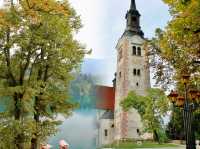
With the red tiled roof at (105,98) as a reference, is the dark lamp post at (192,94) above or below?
below

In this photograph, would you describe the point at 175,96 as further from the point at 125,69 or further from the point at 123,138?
the point at 125,69

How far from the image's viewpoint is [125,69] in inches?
2606

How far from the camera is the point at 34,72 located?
19.1 metres

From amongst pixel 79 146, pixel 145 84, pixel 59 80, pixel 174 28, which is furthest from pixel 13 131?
pixel 145 84

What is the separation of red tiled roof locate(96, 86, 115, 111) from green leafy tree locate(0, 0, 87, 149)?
5072cm

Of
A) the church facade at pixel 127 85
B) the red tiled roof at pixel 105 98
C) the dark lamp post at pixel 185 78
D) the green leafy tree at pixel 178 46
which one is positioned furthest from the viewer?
the red tiled roof at pixel 105 98

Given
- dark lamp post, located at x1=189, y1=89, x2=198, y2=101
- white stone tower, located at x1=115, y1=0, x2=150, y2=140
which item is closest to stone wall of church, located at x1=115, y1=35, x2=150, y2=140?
white stone tower, located at x1=115, y1=0, x2=150, y2=140

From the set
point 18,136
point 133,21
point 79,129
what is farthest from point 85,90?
point 18,136

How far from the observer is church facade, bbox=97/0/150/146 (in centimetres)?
6188

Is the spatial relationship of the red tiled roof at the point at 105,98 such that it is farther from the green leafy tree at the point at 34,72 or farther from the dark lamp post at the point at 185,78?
the dark lamp post at the point at 185,78

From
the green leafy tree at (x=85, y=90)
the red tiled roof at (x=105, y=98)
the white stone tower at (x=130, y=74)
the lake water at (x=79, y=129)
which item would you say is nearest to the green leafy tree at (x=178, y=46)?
the lake water at (x=79, y=129)

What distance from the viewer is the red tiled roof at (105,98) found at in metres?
71.3

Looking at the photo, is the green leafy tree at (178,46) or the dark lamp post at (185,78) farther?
the dark lamp post at (185,78)

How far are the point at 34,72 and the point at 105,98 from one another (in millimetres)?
54623
